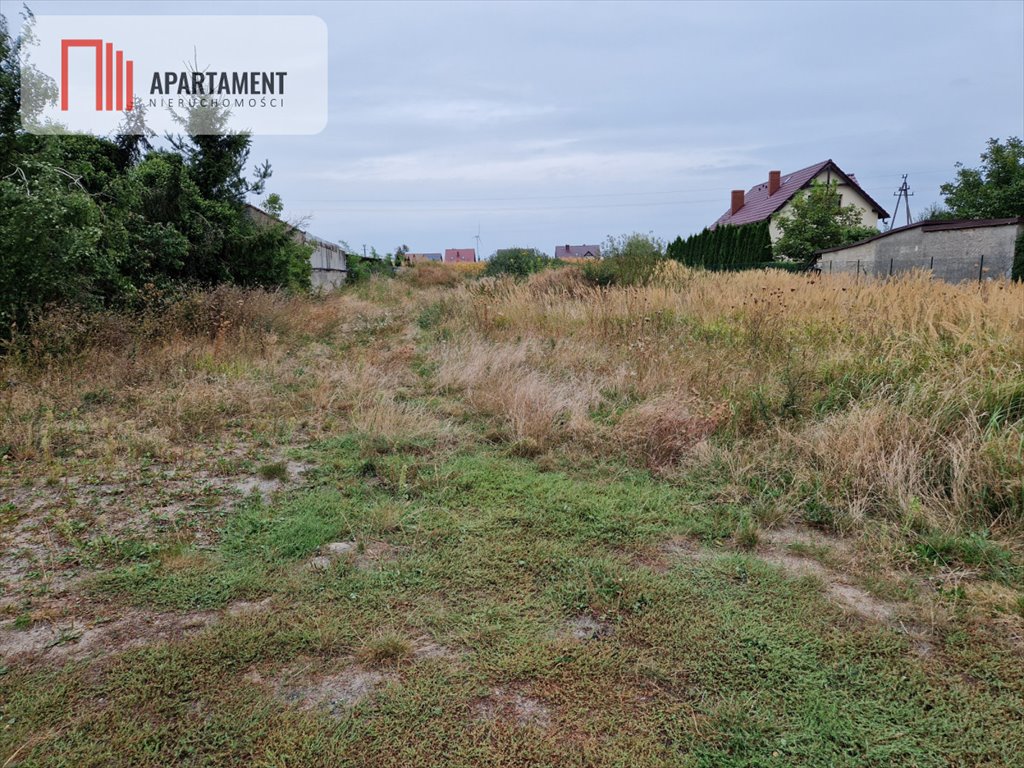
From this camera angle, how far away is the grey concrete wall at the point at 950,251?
46.2ft

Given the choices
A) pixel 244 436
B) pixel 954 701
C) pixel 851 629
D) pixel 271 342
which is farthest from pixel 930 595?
pixel 271 342

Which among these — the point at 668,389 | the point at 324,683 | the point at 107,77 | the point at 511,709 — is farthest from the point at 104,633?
the point at 107,77

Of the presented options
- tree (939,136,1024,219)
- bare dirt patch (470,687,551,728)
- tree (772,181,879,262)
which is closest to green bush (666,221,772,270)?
tree (772,181,879,262)

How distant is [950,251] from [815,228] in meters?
10.00

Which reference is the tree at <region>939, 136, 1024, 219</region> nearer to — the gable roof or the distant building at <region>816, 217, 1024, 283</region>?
the gable roof

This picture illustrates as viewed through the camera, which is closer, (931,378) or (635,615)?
(635,615)

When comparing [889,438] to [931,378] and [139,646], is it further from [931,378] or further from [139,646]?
[139,646]

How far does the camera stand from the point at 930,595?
2533 mm

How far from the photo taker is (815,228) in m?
24.4

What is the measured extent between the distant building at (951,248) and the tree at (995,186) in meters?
15.0

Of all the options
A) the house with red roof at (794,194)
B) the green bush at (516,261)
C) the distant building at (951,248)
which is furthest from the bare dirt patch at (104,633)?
the house with red roof at (794,194)

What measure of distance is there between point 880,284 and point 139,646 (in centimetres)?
843

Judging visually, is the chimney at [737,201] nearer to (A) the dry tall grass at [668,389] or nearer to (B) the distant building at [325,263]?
(B) the distant building at [325,263]

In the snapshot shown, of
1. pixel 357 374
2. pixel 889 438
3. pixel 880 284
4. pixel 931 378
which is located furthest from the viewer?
pixel 880 284
